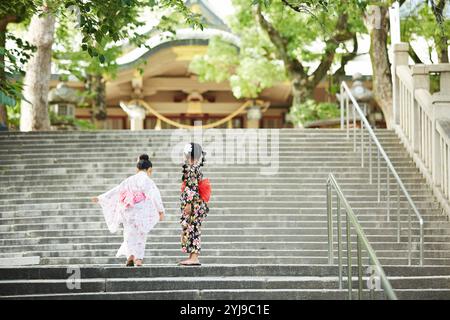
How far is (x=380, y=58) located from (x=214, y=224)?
7.77 m

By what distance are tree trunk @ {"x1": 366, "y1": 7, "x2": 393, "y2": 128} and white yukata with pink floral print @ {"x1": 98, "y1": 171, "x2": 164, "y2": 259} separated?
9.33 meters

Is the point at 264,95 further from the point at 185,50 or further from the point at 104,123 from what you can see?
the point at 104,123

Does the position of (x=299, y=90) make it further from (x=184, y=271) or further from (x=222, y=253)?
(x=184, y=271)

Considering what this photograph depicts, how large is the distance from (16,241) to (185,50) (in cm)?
1340

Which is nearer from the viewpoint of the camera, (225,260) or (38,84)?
(225,260)

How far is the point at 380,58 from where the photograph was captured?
56.8ft

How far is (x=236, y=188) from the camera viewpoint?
1240 centimetres

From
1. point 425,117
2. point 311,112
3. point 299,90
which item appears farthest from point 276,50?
point 425,117

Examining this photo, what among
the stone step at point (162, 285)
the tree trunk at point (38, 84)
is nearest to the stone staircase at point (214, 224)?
the stone step at point (162, 285)

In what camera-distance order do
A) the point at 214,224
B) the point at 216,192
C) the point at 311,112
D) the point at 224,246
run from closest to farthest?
the point at 224,246
the point at 214,224
the point at 216,192
the point at 311,112

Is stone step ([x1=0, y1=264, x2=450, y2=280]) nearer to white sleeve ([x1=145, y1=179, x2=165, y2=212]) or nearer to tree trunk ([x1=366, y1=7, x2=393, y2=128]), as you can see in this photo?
white sleeve ([x1=145, y1=179, x2=165, y2=212])

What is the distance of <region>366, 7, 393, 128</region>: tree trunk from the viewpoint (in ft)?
55.7

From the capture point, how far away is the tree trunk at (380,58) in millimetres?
16984
